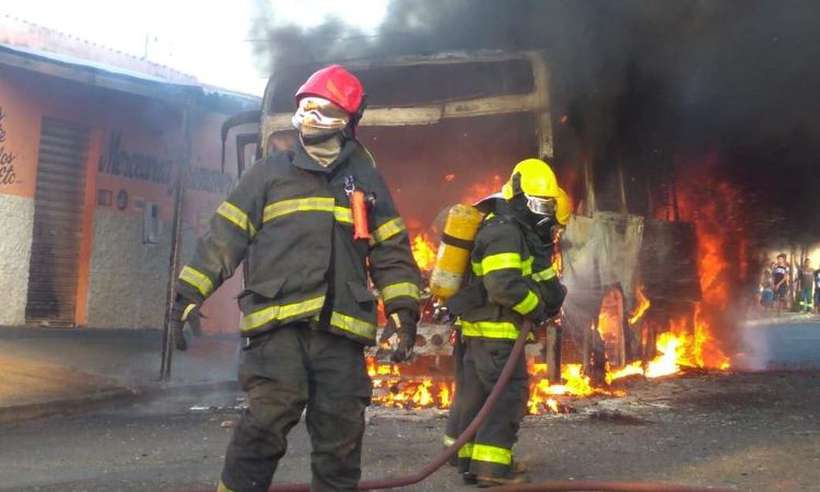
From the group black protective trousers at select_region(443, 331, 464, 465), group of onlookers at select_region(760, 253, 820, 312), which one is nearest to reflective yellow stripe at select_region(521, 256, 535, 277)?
black protective trousers at select_region(443, 331, 464, 465)

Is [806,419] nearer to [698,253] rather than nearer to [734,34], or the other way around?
[698,253]

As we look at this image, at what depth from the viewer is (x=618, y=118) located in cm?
884

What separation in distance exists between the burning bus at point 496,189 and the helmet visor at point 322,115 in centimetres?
383

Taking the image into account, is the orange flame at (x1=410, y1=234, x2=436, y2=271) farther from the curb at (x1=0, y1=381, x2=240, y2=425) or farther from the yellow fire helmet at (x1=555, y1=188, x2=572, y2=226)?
the yellow fire helmet at (x1=555, y1=188, x2=572, y2=226)

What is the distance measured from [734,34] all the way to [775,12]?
0.52 metres

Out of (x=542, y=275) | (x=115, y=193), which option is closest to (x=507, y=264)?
(x=542, y=275)

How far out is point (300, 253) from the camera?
331 centimetres

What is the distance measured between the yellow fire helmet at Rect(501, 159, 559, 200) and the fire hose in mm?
731

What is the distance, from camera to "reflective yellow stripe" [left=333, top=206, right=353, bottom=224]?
3.39 meters

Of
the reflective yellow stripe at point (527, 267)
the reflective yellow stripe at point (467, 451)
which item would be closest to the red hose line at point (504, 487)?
the reflective yellow stripe at point (467, 451)

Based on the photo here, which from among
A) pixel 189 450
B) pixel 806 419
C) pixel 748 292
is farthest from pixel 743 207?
pixel 189 450

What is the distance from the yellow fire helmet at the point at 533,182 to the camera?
15.6ft

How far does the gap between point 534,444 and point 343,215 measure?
2802mm

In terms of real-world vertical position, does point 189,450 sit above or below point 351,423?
below
